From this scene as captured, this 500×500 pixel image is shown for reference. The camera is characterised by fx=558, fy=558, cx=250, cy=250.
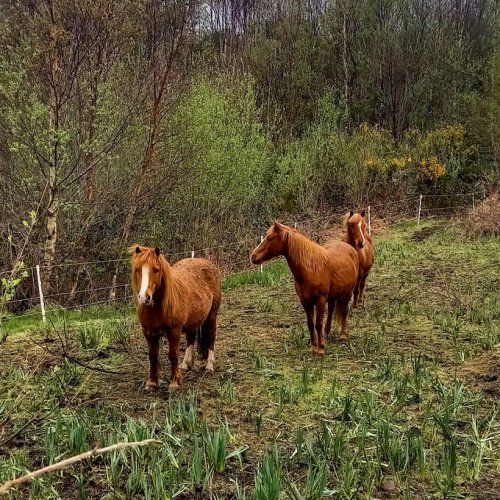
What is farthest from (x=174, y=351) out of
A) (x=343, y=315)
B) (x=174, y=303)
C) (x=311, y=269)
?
(x=343, y=315)

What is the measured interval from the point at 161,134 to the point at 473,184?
1608 centimetres

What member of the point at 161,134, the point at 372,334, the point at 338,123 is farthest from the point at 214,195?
the point at 338,123

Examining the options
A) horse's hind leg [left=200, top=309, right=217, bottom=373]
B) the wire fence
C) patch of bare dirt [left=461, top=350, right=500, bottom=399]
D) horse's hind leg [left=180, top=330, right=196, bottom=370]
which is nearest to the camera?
patch of bare dirt [left=461, top=350, right=500, bottom=399]

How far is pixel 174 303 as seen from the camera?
17.4ft

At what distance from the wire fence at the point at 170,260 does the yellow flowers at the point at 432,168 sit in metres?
0.89

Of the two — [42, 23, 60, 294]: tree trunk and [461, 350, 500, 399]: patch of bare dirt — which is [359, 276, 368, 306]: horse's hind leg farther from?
[42, 23, 60, 294]: tree trunk

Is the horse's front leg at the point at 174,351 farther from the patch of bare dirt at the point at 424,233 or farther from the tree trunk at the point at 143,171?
the patch of bare dirt at the point at 424,233

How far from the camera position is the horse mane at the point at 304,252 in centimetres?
653

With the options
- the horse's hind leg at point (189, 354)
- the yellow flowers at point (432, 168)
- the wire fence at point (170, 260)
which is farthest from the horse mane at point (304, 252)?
the yellow flowers at point (432, 168)

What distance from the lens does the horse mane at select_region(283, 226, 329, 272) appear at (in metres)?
6.53

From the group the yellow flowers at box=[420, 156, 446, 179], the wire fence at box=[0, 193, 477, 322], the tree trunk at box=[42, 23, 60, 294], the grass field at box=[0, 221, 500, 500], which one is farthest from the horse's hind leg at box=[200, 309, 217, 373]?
the yellow flowers at box=[420, 156, 446, 179]

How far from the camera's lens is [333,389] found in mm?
5027

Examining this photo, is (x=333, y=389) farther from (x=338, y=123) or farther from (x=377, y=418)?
(x=338, y=123)

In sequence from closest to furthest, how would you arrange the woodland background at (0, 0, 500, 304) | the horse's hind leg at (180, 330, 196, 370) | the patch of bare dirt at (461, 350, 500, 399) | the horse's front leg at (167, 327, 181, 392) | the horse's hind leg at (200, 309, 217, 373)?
the patch of bare dirt at (461, 350, 500, 399), the horse's front leg at (167, 327, 181, 392), the horse's hind leg at (180, 330, 196, 370), the horse's hind leg at (200, 309, 217, 373), the woodland background at (0, 0, 500, 304)
